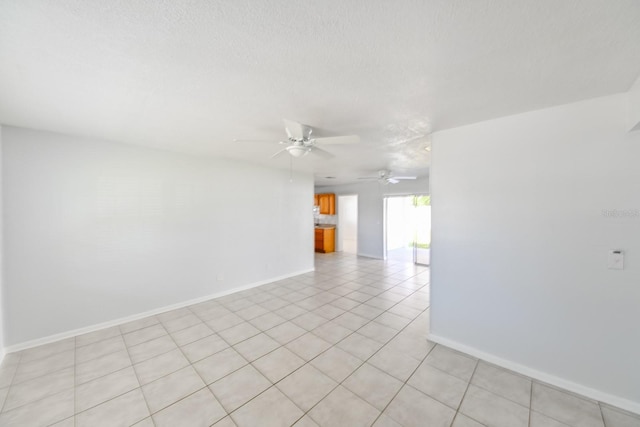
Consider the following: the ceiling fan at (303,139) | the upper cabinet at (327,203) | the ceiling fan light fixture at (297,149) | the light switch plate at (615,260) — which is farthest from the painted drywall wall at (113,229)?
the light switch plate at (615,260)

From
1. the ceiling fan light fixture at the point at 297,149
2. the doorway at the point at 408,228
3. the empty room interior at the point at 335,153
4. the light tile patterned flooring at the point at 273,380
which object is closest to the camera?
the empty room interior at the point at 335,153

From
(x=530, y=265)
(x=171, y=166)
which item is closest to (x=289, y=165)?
(x=171, y=166)

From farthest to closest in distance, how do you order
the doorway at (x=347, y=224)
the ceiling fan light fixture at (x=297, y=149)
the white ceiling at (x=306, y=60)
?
the doorway at (x=347, y=224) < the ceiling fan light fixture at (x=297, y=149) < the white ceiling at (x=306, y=60)

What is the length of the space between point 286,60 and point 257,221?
3561 mm

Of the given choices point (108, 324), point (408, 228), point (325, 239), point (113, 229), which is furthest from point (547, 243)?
point (408, 228)

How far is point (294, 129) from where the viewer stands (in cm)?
223

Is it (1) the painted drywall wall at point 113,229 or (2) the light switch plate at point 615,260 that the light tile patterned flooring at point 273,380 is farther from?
(2) the light switch plate at point 615,260

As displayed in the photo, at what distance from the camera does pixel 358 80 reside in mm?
1643

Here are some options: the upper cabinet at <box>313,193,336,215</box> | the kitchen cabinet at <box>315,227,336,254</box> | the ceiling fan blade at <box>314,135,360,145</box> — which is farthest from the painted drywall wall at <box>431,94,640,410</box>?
the upper cabinet at <box>313,193,336,215</box>

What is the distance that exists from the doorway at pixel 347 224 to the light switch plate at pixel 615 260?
6.68 m

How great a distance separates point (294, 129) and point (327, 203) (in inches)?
245

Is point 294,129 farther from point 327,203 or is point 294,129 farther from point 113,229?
point 327,203

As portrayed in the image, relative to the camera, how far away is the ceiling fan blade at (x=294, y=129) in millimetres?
2121

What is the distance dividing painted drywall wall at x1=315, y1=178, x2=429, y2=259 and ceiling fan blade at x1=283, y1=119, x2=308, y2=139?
501 centimetres
